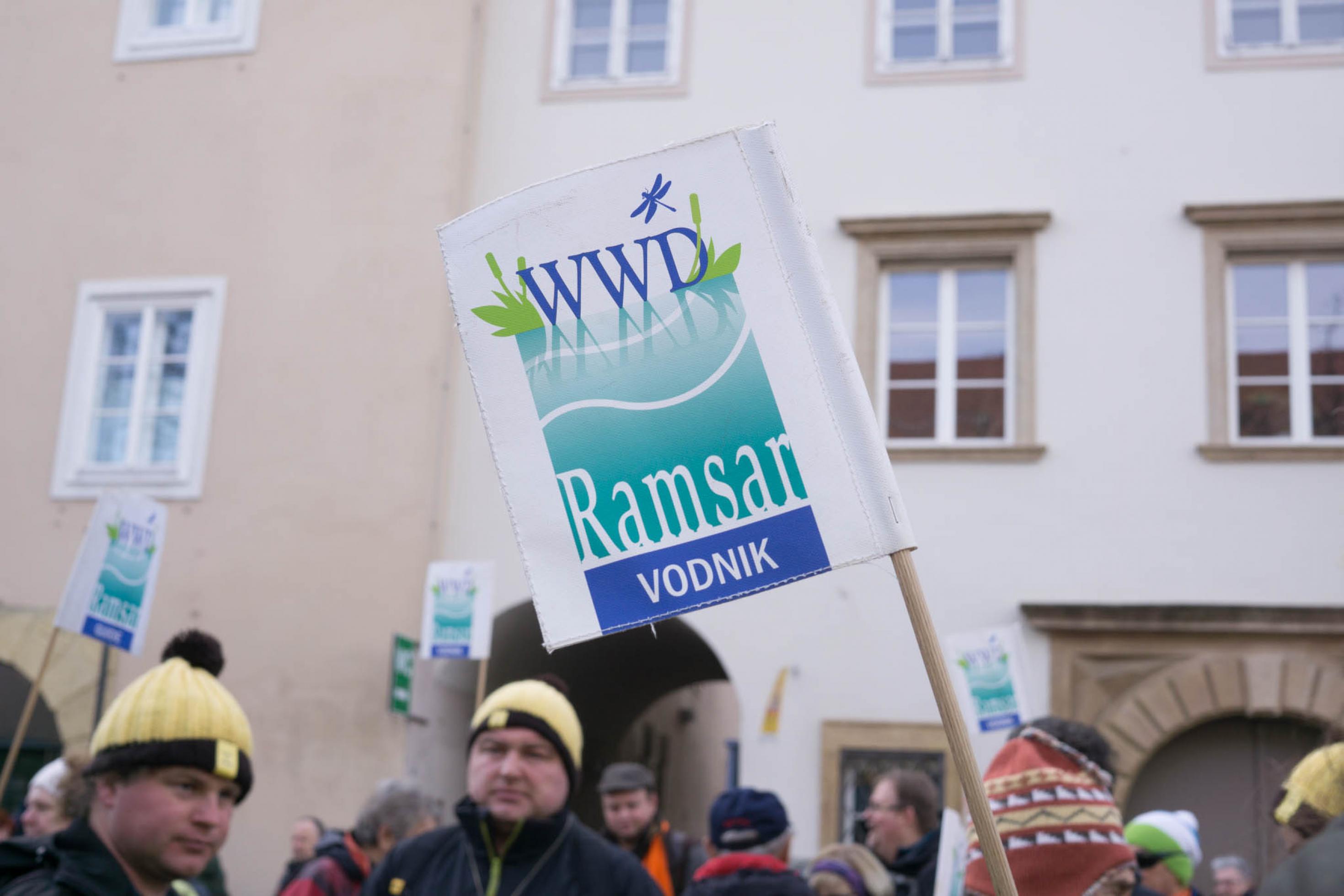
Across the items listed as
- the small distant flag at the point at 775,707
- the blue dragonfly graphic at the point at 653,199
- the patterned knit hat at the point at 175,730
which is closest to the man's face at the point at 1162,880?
the patterned knit hat at the point at 175,730

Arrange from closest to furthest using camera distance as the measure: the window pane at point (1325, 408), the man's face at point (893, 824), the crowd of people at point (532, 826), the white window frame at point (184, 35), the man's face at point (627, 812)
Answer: the crowd of people at point (532, 826)
the man's face at point (893, 824)
the man's face at point (627, 812)
the window pane at point (1325, 408)
the white window frame at point (184, 35)

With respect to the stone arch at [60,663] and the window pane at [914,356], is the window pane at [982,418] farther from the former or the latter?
the stone arch at [60,663]

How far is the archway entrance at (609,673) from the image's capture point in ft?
51.3

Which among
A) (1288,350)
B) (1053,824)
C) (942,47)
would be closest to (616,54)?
(942,47)

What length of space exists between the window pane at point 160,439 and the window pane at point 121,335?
2.16 feet

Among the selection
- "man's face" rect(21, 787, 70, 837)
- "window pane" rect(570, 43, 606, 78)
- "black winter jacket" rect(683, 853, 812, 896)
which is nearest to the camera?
"black winter jacket" rect(683, 853, 812, 896)

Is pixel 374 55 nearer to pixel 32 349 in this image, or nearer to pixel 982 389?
pixel 32 349

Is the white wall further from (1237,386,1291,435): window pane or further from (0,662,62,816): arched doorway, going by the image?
(0,662,62,816): arched doorway

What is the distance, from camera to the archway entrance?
15.6 metres

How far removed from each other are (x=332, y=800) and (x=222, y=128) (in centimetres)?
601

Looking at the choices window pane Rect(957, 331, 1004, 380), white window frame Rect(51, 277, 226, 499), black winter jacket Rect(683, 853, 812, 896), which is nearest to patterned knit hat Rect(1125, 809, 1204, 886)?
black winter jacket Rect(683, 853, 812, 896)

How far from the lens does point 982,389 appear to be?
42.2 ft

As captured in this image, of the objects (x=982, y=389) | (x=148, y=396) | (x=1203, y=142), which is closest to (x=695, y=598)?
(x=982, y=389)

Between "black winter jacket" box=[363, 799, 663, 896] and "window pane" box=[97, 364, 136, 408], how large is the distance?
35.5 ft
